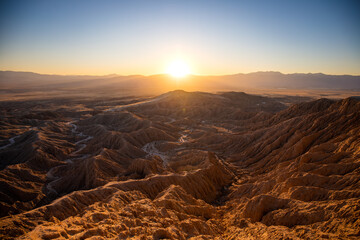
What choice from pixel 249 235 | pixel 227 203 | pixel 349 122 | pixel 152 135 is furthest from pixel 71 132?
pixel 349 122

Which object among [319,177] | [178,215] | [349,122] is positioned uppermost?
[349,122]

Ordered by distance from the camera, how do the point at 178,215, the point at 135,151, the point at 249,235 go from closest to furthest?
the point at 249,235, the point at 178,215, the point at 135,151

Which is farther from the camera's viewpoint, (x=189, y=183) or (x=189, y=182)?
(x=189, y=182)

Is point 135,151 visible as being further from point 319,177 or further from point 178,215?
point 319,177

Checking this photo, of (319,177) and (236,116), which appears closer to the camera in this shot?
(319,177)

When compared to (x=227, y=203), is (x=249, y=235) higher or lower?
higher

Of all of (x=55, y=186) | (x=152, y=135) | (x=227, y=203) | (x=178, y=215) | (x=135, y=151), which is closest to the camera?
(x=178, y=215)

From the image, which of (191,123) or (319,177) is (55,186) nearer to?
(319,177)
